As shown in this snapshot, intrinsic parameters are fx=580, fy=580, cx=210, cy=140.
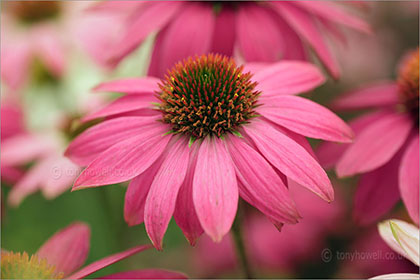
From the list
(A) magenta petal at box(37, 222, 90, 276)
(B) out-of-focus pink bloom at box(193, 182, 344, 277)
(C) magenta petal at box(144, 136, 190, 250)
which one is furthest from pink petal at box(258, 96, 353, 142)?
(B) out-of-focus pink bloom at box(193, 182, 344, 277)

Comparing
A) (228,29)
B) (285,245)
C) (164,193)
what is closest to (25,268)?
(164,193)

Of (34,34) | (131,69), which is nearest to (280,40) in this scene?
(131,69)

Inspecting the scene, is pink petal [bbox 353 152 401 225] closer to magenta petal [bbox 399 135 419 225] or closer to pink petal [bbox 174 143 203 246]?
magenta petal [bbox 399 135 419 225]

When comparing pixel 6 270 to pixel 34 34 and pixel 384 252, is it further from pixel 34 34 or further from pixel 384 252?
pixel 34 34

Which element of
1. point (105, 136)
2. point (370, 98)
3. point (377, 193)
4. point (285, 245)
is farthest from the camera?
point (285, 245)

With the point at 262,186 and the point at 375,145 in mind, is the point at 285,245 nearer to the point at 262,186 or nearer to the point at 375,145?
the point at 375,145
